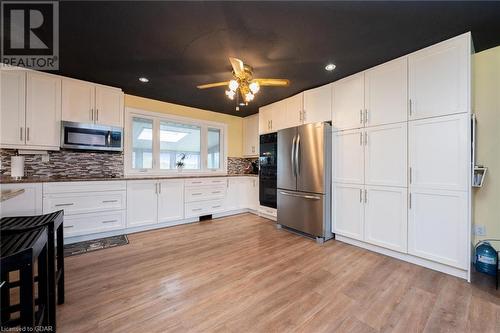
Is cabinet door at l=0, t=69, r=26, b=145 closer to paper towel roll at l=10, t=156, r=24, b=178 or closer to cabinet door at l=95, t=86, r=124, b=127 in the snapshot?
paper towel roll at l=10, t=156, r=24, b=178

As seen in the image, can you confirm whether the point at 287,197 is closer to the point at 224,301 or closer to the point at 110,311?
the point at 224,301

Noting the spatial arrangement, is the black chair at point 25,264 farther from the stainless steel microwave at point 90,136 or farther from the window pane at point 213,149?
the window pane at point 213,149

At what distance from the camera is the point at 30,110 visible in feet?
8.96

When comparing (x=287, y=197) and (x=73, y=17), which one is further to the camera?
(x=287, y=197)

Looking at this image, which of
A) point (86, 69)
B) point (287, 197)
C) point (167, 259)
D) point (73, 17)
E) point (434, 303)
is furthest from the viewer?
point (287, 197)

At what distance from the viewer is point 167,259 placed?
2.44m

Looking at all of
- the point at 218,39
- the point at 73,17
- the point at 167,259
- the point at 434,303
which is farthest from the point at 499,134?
the point at 73,17

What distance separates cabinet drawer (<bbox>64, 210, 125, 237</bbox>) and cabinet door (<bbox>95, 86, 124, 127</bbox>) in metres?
1.42

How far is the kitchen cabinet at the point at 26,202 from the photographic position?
2439mm

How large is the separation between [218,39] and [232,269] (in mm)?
→ 2373

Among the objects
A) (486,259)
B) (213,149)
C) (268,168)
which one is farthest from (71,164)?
(486,259)

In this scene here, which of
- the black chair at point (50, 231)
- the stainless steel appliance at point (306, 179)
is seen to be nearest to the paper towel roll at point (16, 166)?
the black chair at point (50, 231)

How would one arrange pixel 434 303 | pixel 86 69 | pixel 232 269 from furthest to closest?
pixel 86 69
pixel 232 269
pixel 434 303

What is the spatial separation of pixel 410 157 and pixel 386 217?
76 centimetres
